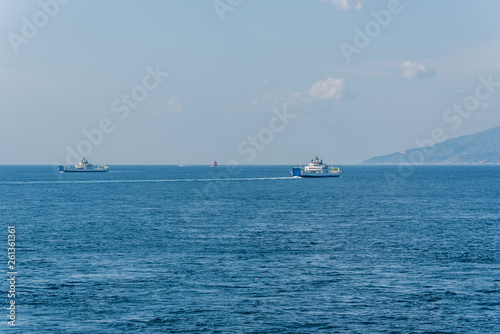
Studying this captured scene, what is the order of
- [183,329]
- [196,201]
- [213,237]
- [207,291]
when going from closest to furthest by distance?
[183,329] → [207,291] → [213,237] → [196,201]

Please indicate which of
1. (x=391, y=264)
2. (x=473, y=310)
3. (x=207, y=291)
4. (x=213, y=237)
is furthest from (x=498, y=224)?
(x=207, y=291)

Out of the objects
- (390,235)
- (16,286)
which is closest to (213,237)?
(390,235)

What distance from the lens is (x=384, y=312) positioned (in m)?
44.1

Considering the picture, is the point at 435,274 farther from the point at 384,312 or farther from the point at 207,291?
the point at 207,291

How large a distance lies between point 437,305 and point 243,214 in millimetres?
68898

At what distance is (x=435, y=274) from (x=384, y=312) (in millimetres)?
14481

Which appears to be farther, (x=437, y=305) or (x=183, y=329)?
(x=437, y=305)

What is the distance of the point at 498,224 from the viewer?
9619cm

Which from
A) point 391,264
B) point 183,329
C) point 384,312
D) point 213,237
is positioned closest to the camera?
point 183,329

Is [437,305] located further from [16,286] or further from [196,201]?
[196,201]

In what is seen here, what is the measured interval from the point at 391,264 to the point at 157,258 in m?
26.5

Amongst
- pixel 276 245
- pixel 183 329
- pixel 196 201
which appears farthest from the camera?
pixel 196 201

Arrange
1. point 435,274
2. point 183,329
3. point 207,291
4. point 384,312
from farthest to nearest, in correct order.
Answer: point 435,274 → point 207,291 → point 384,312 → point 183,329

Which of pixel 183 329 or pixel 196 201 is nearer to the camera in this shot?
pixel 183 329
